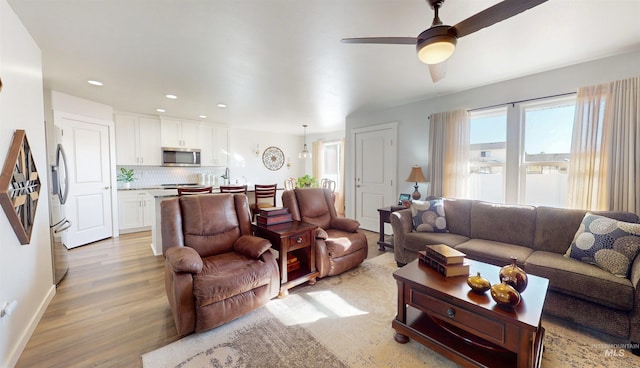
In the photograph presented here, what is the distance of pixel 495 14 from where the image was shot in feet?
4.37

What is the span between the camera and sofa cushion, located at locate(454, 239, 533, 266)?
2295 millimetres

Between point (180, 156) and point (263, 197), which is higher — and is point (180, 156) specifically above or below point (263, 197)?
above

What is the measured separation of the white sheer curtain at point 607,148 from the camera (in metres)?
2.40

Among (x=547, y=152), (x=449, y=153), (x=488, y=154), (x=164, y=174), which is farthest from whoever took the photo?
(x=164, y=174)

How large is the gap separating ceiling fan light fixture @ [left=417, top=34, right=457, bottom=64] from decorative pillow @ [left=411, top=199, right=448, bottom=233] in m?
2.03

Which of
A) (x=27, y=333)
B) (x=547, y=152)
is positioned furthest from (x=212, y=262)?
(x=547, y=152)

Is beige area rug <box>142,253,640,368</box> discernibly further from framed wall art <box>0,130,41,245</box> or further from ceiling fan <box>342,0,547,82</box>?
ceiling fan <box>342,0,547,82</box>

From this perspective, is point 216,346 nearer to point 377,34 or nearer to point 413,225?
point 413,225

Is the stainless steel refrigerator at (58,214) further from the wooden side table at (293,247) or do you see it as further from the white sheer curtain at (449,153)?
the white sheer curtain at (449,153)

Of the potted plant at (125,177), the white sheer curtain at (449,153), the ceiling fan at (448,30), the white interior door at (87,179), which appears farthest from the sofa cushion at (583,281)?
the potted plant at (125,177)

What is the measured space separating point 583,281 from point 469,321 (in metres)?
1.16

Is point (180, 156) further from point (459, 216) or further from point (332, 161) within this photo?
point (459, 216)

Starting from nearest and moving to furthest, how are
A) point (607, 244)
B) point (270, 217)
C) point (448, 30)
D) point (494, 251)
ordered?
point (448, 30) < point (607, 244) < point (494, 251) < point (270, 217)

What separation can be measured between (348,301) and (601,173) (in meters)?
2.94
